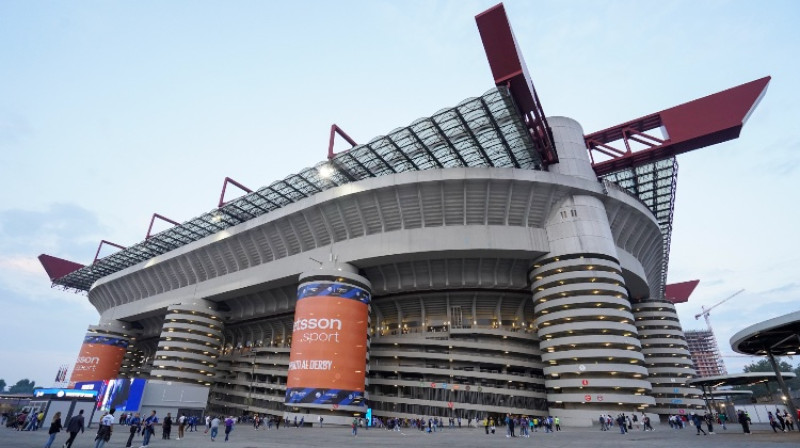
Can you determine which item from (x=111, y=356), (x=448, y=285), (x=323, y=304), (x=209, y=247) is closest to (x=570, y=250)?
(x=448, y=285)

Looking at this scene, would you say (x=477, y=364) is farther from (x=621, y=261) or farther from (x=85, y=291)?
(x=85, y=291)

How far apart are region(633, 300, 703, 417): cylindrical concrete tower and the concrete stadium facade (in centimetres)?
21

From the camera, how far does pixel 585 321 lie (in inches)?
1668

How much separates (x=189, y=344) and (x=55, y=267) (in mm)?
58795

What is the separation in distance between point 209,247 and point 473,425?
150 feet

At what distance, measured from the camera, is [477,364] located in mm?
50906

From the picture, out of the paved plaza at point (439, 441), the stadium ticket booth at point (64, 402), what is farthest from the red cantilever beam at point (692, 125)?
the stadium ticket booth at point (64, 402)

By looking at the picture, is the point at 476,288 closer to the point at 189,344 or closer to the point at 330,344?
the point at 330,344

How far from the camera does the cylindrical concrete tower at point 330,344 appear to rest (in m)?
42.6

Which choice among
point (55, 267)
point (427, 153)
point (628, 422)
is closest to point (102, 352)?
point (55, 267)

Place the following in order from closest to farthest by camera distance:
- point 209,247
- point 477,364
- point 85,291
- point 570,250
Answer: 1. point 570,250
2. point 477,364
3. point 209,247
4. point 85,291

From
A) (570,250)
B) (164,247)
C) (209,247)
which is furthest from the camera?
(164,247)

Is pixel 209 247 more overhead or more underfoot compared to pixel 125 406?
more overhead

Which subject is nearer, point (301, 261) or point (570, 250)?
point (570, 250)
